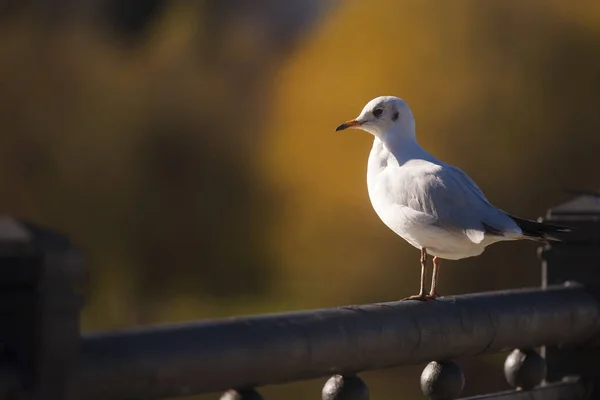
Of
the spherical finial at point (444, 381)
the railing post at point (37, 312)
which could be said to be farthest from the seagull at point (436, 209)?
the railing post at point (37, 312)

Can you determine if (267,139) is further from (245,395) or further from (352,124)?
(245,395)

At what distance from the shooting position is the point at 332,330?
2.12m

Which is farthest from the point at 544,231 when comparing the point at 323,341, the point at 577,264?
the point at 323,341

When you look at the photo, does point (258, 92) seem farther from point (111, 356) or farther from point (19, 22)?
point (111, 356)

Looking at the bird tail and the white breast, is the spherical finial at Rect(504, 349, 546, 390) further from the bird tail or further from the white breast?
the white breast

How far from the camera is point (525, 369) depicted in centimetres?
273

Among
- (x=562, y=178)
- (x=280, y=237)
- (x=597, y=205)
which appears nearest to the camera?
(x=597, y=205)

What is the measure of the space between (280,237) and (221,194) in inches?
50.4

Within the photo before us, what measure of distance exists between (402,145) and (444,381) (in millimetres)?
1469

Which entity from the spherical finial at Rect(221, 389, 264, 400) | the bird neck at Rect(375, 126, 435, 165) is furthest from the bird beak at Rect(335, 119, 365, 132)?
the spherical finial at Rect(221, 389, 264, 400)

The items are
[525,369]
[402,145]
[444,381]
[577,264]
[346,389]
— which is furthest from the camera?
[402,145]

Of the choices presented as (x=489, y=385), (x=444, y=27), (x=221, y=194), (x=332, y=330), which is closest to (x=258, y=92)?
(x=221, y=194)

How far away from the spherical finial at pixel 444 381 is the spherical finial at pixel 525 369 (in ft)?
0.99

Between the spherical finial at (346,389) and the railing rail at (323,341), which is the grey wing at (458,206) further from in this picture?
the spherical finial at (346,389)
